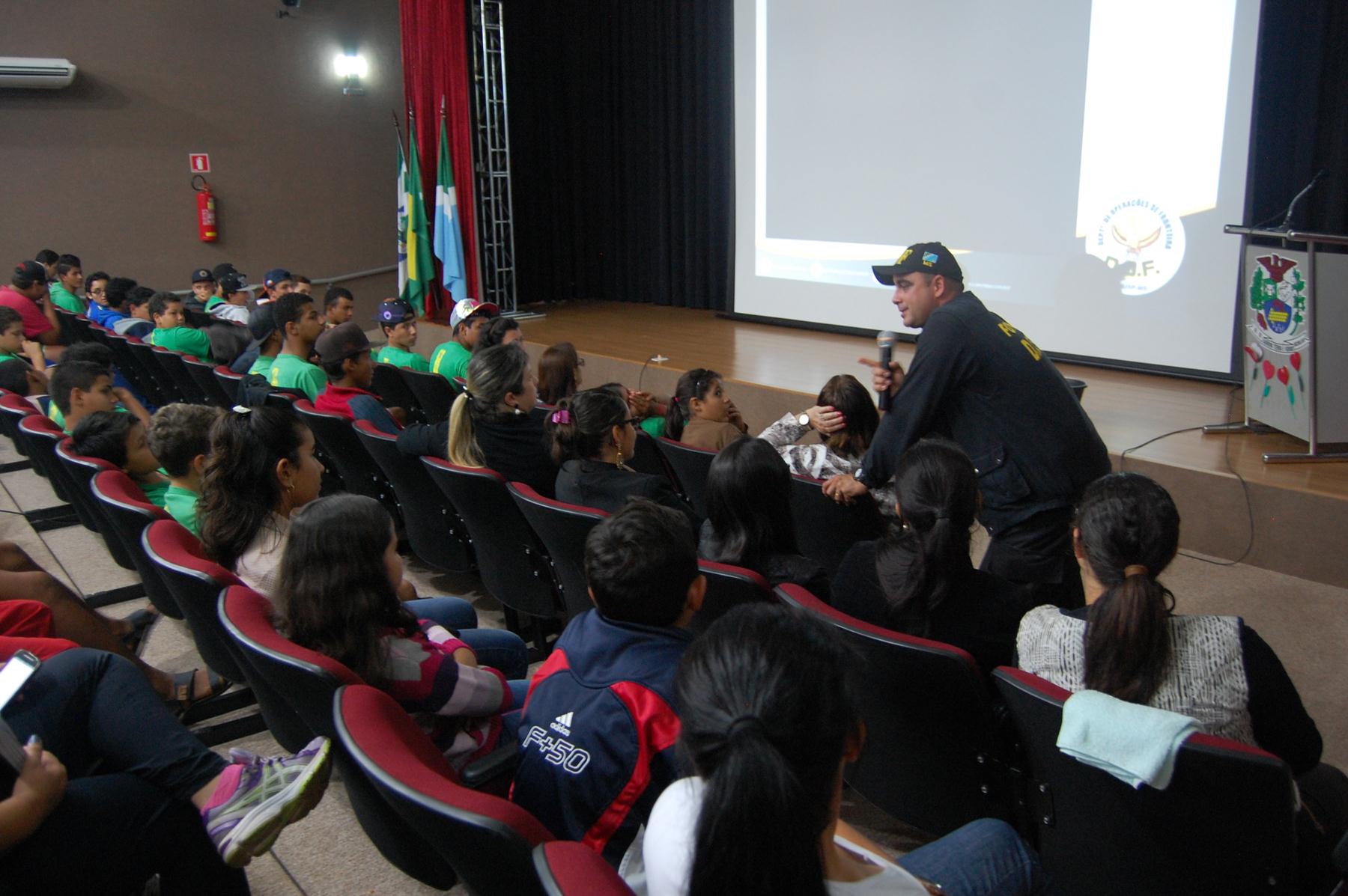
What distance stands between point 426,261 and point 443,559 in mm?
6591

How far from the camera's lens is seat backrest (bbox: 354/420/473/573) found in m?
3.07

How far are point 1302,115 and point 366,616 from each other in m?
5.71

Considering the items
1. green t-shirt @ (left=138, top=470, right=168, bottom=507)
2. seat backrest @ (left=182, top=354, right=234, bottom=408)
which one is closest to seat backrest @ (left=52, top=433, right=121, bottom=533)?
green t-shirt @ (left=138, top=470, right=168, bottom=507)

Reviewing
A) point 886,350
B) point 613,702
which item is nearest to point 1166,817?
point 613,702

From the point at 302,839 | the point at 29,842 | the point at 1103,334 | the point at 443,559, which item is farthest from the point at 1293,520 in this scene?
the point at 29,842

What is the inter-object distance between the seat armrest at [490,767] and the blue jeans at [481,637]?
625mm

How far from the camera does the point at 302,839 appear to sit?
205 cm

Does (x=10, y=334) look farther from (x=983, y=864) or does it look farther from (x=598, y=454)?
(x=983, y=864)

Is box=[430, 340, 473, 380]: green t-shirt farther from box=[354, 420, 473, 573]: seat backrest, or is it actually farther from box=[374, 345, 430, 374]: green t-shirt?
box=[354, 420, 473, 573]: seat backrest

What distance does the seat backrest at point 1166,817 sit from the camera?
120 cm

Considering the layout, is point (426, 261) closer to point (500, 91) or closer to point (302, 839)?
point (500, 91)

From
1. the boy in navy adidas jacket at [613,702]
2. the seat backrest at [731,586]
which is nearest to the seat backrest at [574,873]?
the boy in navy adidas jacket at [613,702]

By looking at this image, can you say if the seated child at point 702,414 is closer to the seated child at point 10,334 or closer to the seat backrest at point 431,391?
Result: the seat backrest at point 431,391

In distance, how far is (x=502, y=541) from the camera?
2.74 metres
